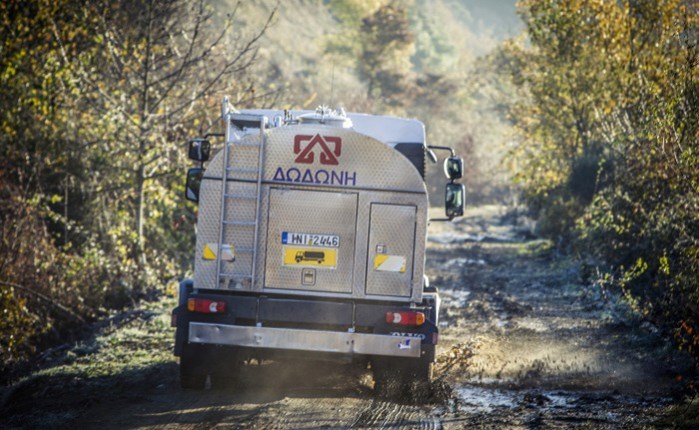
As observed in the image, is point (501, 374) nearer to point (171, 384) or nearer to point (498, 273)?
point (171, 384)

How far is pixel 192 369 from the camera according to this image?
28.2 feet

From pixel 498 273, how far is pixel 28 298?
39.3 ft

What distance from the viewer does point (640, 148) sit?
13859 millimetres

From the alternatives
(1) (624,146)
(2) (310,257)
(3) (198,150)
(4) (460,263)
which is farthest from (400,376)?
(4) (460,263)

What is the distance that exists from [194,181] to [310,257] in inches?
71.0

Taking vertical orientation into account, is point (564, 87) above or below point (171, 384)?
above

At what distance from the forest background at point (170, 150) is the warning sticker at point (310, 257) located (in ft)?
14.3

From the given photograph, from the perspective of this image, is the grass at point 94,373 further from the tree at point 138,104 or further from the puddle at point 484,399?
the tree at point 138,104

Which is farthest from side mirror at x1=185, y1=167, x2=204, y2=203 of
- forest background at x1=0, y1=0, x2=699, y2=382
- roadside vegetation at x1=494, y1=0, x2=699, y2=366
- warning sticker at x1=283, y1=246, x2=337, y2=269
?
roadside vegetation at x1=494, y1=0, x2=699, y2=366

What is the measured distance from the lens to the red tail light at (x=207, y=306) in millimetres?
8258

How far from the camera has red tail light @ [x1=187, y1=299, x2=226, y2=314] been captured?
826cm

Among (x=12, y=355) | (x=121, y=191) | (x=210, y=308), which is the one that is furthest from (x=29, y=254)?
(x=210, y=308)

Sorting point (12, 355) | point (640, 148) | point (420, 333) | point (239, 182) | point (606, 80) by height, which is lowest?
point (12, 355)

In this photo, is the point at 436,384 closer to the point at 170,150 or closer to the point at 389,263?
the point at 389,263
